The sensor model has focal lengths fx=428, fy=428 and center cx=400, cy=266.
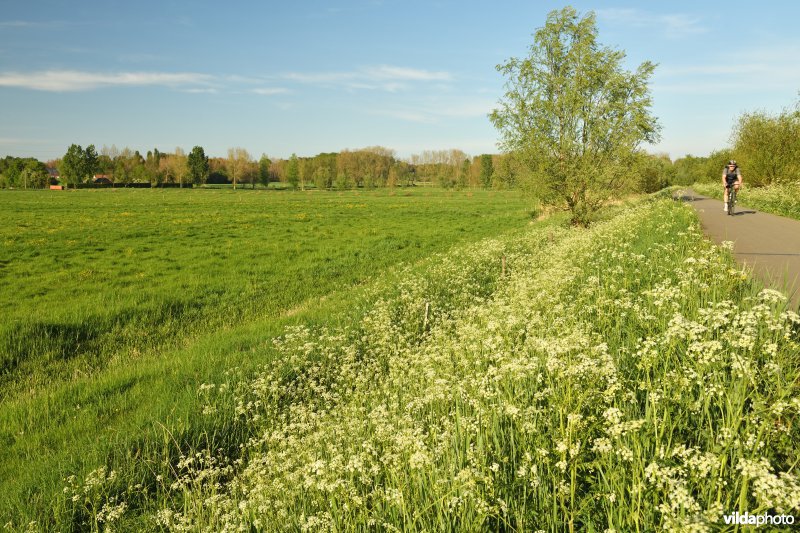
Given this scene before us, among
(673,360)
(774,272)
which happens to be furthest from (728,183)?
(673,360)

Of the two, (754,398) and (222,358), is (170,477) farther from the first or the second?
(754,398)

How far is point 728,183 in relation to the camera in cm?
2086

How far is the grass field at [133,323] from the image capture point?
6.30 metres

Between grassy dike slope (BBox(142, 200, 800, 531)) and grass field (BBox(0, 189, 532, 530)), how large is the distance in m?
0.69

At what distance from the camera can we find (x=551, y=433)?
404cm

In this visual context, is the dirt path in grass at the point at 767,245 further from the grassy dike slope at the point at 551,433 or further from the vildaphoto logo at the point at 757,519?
the vildaphoto logo at the point at 757,519

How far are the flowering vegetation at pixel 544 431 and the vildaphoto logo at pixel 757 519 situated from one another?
0.06 metres

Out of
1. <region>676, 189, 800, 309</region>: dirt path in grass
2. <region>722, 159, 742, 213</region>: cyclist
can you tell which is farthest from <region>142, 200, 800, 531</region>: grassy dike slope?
<region>722, 159, 742, 213</region>: cyclist

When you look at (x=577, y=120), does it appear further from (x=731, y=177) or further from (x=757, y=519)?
(x=757, y=519)

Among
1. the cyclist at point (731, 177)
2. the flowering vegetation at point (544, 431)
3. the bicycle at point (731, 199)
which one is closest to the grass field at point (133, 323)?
the flowering vegetation at point (544, 431)

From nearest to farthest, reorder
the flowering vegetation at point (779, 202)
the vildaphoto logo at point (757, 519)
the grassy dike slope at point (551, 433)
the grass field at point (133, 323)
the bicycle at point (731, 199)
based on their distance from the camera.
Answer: the vildaphoto logo at point (757, 519) < the grassy dike slope at point (551, 433) < the grass field at point (133, 323) < the bicycle at point (731, 199) < the flowering vegetation at point (779, 202)

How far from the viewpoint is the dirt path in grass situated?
25.1ft

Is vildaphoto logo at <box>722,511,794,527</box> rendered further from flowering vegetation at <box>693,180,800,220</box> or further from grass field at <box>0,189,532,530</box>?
flowering vegetation at <box>693,180,800,220</box>

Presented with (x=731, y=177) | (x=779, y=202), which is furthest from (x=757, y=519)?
(x=779, y=202)
